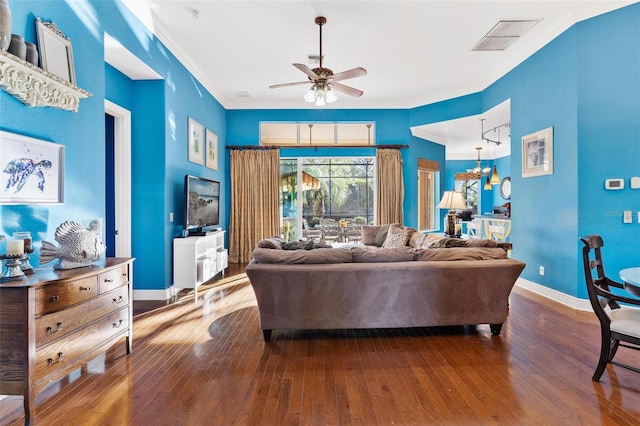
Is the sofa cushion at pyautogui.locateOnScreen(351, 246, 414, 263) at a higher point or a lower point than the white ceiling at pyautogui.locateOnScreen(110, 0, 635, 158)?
lower

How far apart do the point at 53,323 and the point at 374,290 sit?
2361mm

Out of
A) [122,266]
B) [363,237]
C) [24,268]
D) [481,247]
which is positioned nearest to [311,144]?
[363,237]

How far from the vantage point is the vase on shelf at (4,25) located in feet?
6.43

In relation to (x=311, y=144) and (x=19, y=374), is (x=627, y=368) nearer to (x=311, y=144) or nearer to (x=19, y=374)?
(x=19, y=374)

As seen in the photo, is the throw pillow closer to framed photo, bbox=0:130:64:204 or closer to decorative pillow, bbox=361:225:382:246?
decorative pillow, bbox=361:225:382:246

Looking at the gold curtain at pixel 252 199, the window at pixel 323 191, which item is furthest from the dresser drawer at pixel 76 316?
the window at pixel 323 191

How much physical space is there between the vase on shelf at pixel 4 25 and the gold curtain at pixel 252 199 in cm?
513

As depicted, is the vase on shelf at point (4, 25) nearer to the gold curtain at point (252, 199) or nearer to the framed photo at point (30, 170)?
the framed photo at point (30, 170)

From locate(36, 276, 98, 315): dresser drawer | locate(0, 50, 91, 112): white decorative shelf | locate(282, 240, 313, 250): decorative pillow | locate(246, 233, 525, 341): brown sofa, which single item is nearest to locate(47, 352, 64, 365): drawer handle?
locate(36, 276, 98, 315): dresser drawer

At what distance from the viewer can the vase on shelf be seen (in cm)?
196

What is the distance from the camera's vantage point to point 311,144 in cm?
735

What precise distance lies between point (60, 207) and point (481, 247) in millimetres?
3853

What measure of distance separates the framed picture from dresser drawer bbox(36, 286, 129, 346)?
3.02 m

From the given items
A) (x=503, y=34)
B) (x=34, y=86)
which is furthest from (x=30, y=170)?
(x=503, y=34)
